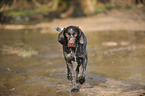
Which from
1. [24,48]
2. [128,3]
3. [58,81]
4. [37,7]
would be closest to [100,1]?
[128,3]

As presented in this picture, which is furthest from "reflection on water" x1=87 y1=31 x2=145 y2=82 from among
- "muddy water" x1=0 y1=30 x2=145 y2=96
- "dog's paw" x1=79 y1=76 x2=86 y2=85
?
"dog's paw" x1=79 y1=76 x2=86 y2=85

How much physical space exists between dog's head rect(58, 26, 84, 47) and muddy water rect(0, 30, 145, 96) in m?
1.02

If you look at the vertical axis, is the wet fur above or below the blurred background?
above

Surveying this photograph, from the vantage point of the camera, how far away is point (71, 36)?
6137 mm

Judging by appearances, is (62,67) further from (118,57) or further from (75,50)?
(75,50)

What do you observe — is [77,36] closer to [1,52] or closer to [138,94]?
[138,94]

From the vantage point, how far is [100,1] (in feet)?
138

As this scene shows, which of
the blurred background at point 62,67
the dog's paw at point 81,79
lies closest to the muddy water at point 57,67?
Result: the blurred background at point 62,67

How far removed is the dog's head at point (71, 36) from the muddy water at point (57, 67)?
1.02 meters

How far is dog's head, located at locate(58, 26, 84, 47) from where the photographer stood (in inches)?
236

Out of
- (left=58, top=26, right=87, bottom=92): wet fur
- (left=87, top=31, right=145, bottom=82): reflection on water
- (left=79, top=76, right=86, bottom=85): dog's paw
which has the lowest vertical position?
(left=87, top=31, right=145, bottom=82): reflection on water

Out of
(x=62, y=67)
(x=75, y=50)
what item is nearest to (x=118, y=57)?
(x=62, y=67)

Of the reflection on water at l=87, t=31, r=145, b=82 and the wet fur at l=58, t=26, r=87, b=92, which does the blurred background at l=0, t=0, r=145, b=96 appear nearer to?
the reflection on water at l=87, t=31, r=145, b=82

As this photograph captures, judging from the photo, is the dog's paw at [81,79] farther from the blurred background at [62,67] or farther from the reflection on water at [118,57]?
the reflection on water at [118,57]
